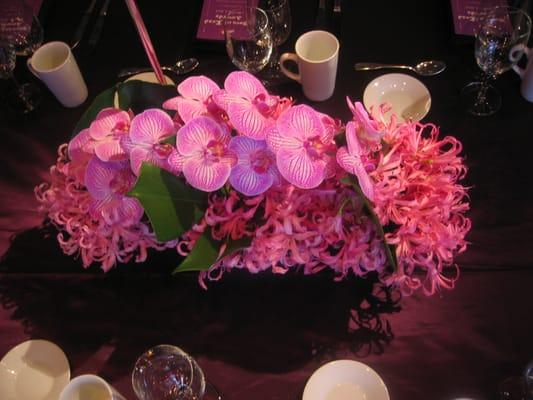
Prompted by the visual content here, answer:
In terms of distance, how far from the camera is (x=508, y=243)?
862 mm

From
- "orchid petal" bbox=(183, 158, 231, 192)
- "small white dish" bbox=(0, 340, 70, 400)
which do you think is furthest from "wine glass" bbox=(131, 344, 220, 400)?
"orchid petal" bbox=(183, 158, 231, 192)

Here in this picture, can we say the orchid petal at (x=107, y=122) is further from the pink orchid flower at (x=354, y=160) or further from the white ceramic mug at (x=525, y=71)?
the white ceramic mug at (x=525, y=71)

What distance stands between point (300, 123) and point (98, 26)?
0.77m

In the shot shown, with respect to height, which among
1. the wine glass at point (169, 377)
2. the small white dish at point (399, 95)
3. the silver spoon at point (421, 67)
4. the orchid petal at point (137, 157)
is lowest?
the wine glass at point (169, 377)

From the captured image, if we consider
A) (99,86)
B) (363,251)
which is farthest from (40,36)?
(363,251)

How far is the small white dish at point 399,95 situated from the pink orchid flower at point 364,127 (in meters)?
0.37

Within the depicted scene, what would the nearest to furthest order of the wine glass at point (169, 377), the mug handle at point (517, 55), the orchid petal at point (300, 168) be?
the orchid petal at point (300, 168) < the wine glass at point (169, 377) < the mug handle at point (517, 55)

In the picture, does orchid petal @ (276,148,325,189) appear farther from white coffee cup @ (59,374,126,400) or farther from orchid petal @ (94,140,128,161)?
white coffee cup @ (59,374,126,400)

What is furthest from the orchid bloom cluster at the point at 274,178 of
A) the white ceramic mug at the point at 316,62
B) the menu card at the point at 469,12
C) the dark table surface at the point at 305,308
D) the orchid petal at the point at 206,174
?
the menu card at the point at 469,12

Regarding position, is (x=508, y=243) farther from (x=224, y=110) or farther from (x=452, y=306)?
(x=224, y=110)

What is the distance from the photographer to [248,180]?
627 mm

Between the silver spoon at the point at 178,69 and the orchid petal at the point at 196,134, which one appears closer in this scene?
the orchid petal at the point at 196,134

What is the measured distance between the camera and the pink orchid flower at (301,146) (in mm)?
602

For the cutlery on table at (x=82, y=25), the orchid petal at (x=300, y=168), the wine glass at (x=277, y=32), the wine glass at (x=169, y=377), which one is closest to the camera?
the orchid petal at (x=300, y=168)
